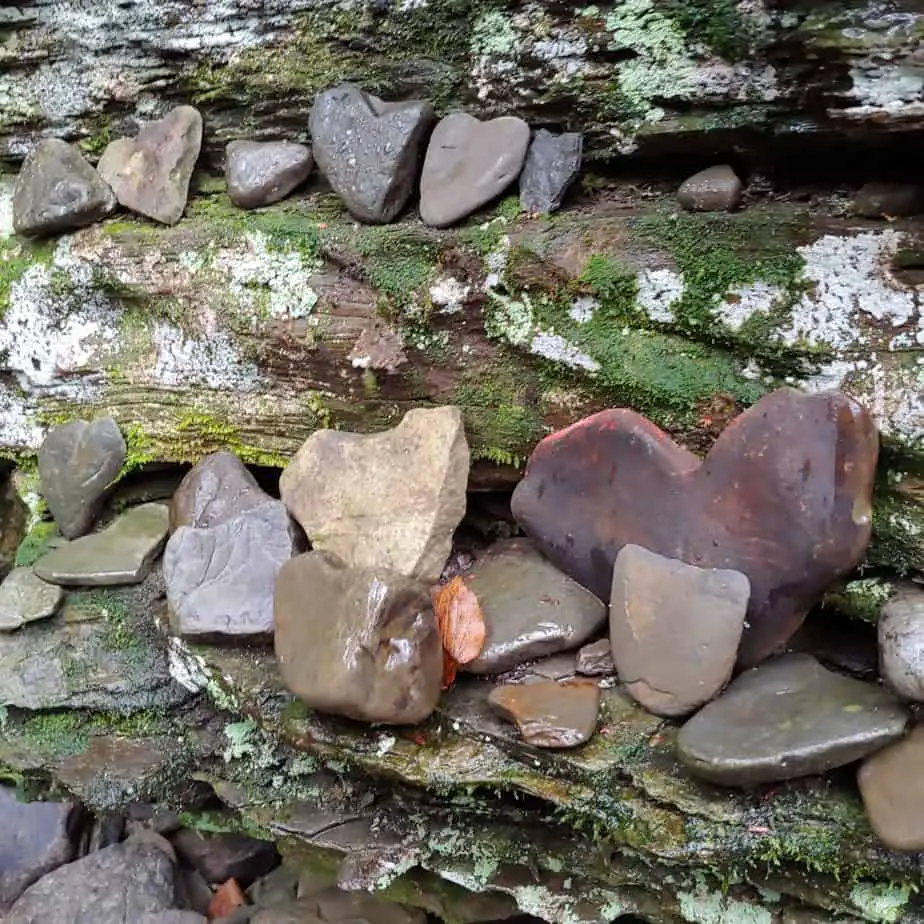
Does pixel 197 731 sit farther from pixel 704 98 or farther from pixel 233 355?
pixel 704 98

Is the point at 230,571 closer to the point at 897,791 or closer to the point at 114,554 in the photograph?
the point at 114,554

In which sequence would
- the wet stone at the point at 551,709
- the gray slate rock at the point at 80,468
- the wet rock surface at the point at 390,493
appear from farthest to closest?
the gray slate rock at the point at 80,468
the wet rock surface at the point at 390,493
the wet stone at the point at 551,709

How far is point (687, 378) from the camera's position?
6.11 ft

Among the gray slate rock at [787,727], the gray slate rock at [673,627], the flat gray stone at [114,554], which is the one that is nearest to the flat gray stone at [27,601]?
the flat gray stone at [114,554]

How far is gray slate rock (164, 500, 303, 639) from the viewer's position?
202cm

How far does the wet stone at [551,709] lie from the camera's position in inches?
66.9

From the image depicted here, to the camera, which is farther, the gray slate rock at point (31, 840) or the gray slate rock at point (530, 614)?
the gray slate rock at point (31, 840)

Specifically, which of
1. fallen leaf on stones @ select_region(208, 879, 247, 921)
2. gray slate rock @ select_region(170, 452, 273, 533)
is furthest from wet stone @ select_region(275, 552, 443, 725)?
fallen leaf on stones @ select_region(208, 879, 247, 921)

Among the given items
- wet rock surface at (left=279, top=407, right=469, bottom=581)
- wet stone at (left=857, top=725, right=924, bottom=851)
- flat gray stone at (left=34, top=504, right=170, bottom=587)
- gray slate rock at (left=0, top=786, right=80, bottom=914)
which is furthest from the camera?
gray slate rock at (left=0, top=786, right=80, bottom=914)

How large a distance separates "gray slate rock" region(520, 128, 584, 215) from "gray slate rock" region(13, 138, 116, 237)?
1185 mm

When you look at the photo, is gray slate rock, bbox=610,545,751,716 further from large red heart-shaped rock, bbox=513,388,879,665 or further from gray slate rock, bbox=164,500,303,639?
gray slate rock, bbox=164,500,303,639

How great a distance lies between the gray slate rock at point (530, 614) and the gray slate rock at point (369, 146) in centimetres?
88

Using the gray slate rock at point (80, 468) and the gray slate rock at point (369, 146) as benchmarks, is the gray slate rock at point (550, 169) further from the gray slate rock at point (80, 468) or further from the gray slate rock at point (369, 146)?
the gray slate rock at point (80, 468)

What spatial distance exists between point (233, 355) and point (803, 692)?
1.53m
